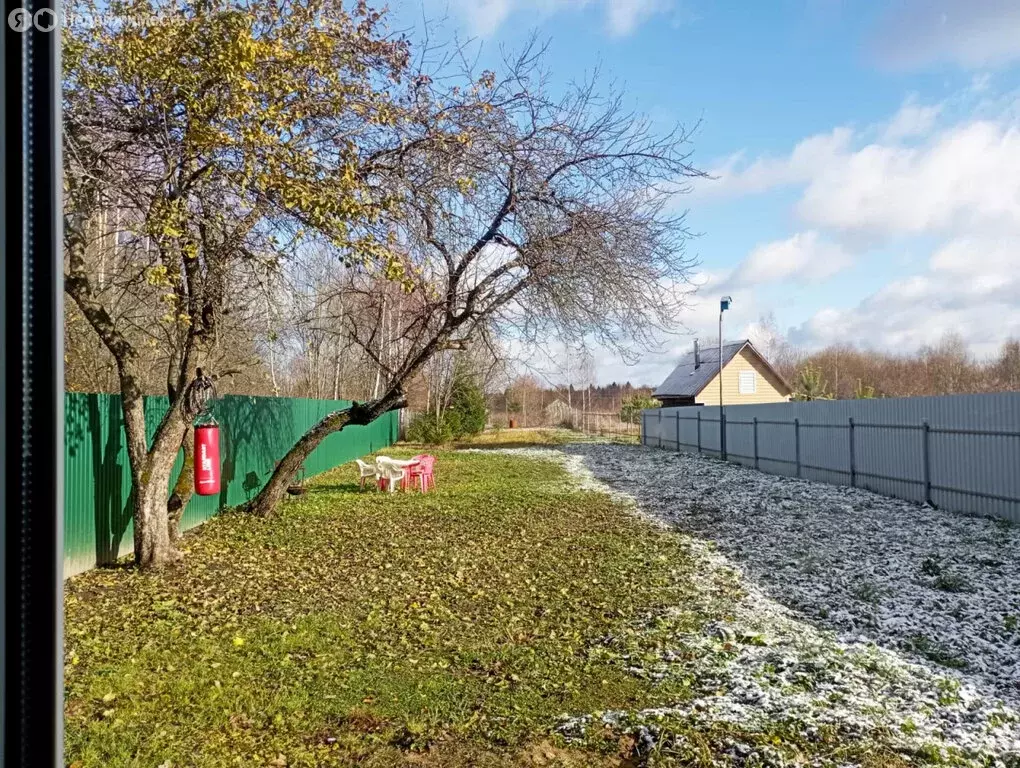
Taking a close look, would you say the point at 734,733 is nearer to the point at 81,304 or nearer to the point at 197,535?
the point at 81,304

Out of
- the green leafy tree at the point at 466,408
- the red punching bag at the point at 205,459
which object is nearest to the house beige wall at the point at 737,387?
the green leafy tree at the point at 466,408

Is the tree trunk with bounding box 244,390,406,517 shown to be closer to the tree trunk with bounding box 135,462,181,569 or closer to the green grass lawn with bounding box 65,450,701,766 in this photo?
the green grass lawn with bounding box 65,450,701,766

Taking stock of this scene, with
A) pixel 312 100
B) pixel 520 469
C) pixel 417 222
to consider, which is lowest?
pixel 520 469

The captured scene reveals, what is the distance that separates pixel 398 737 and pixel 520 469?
14.8 metres

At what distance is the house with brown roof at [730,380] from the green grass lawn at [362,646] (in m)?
27.4

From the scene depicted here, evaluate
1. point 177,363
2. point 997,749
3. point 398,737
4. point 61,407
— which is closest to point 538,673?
point 398,737

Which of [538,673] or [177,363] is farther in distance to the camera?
[177,363]

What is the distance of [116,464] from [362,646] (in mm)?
3823

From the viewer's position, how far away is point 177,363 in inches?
303

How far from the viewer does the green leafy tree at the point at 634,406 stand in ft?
144

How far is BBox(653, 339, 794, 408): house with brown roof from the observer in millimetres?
35281

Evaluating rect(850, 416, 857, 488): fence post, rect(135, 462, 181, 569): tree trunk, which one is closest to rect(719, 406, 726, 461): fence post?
rect(850, 416, 857, 488): fence post

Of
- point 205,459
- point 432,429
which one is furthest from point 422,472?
point 432,429

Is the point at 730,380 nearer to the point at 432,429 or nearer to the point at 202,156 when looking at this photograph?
the point at 432,429
